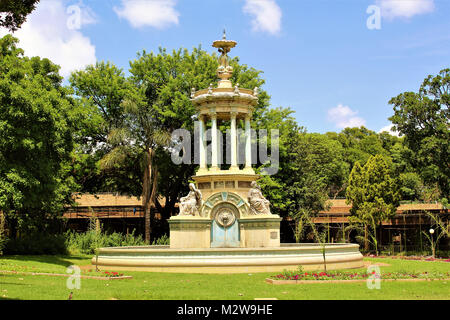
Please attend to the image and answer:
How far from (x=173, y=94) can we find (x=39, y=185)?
1720cm

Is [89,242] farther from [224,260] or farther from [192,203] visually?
[224,260]

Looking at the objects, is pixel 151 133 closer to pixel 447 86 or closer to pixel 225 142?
pixel 225 142

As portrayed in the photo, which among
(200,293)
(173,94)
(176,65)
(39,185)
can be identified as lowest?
(200,293)

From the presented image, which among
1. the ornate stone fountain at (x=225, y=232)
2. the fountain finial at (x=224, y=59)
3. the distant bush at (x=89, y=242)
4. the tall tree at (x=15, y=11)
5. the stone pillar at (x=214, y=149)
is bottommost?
the distant bush at (x=89, y=242)

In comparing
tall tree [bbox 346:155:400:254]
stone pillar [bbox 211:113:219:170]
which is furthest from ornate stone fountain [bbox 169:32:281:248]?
tall tree [bbox 346:155:400:254]

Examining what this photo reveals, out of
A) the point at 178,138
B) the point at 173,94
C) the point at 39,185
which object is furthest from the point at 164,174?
the point at 39,185

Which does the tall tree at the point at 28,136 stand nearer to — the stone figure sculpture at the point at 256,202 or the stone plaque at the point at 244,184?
the stone plaque at the point at 244,184

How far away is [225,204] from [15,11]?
14503 millimetres

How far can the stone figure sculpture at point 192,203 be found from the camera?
2770 cm

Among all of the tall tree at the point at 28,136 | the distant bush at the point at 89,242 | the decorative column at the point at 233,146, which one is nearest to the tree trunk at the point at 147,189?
the distant bush at the point at 89,242

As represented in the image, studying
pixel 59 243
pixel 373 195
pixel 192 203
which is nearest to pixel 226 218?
pixel 192 203

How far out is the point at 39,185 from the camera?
28.8m

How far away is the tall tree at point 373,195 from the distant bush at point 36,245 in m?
24.6

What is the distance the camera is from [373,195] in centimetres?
4631
